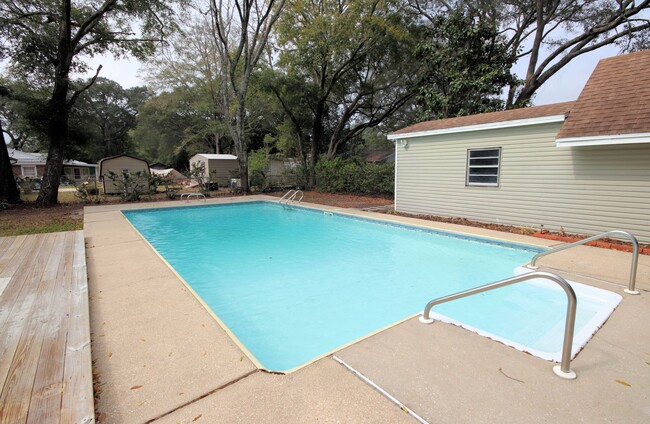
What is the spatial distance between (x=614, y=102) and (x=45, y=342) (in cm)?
957

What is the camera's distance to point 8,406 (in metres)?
1.85

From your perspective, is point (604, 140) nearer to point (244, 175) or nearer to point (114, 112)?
point (244, 175)

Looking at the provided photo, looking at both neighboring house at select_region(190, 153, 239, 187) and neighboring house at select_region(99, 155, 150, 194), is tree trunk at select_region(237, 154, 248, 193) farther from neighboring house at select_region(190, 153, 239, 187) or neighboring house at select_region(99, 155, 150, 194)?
neighboring house at select_region(99, 155, 150, 194)

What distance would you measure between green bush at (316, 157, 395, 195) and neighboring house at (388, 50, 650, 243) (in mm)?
3965

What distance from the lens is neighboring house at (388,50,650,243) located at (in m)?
5.82

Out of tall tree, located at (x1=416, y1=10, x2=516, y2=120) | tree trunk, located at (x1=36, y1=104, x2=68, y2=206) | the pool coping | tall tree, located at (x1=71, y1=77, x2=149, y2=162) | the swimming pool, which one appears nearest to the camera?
the pool coping

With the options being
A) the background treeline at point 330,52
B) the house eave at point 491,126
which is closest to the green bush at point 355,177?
the background treeline at point 330,52

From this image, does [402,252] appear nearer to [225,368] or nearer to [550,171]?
[550,171]

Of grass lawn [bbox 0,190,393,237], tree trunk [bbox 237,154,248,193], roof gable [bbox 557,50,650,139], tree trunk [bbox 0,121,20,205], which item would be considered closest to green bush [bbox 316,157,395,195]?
grass lawn [bbox 0,190,393,237]

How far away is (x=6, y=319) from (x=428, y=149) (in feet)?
30.5

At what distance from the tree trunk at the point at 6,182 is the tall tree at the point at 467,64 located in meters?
18.2

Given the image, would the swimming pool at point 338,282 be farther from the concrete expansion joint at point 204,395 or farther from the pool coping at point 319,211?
the concrete expansion joint at point 204,395

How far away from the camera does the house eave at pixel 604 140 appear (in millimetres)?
5328

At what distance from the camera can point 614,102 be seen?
618 cm
